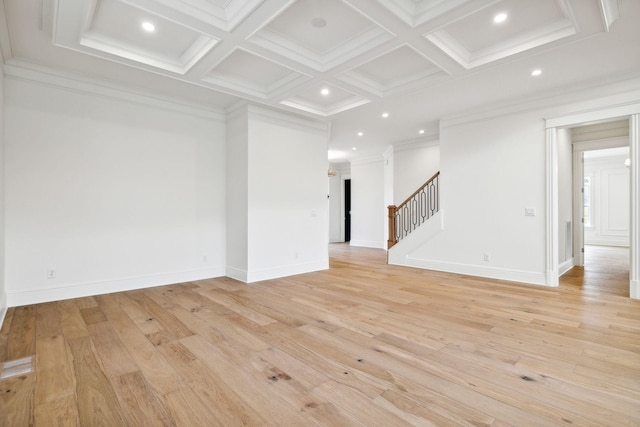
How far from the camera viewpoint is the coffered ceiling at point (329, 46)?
2744mm

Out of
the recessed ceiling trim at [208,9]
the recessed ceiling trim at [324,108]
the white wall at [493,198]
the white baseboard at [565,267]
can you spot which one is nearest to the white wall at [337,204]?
the white wall at [493,198]

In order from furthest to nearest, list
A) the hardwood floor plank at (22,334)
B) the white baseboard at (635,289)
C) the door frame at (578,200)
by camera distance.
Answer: the door frame at (578,200)
the white baseboard at (635,289)
the hardwood floor plank at (22,334)

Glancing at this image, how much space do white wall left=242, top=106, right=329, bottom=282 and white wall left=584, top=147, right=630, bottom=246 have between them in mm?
10042

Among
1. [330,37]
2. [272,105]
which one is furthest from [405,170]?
[330,37]

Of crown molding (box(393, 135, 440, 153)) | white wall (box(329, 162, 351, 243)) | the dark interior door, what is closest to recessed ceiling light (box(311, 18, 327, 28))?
crown molding (box(393, 135, 440, 153))

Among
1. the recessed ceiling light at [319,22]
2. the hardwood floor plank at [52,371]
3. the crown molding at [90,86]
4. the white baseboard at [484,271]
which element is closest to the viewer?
the hardwood floor plank at [52,371]

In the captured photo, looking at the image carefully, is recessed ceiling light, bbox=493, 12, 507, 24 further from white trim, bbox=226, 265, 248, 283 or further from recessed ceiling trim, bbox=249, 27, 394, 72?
white trim, bbox=226, 265, 248, 283

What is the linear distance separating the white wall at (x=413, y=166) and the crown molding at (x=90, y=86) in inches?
205

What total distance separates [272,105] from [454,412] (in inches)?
178


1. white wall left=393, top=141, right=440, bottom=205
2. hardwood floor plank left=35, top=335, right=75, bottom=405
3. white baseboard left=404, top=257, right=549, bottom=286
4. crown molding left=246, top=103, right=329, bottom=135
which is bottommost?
hardwood floor plank left=35, top=335, right=75, bottom=405

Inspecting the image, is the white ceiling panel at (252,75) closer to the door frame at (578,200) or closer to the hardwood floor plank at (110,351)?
the hardwood floor plank at (110,351)

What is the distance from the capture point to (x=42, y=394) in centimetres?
191

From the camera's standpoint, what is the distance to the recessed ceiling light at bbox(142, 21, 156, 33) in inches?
120

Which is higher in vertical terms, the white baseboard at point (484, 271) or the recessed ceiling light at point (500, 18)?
the recessed ceiling light at point (500, 18)
